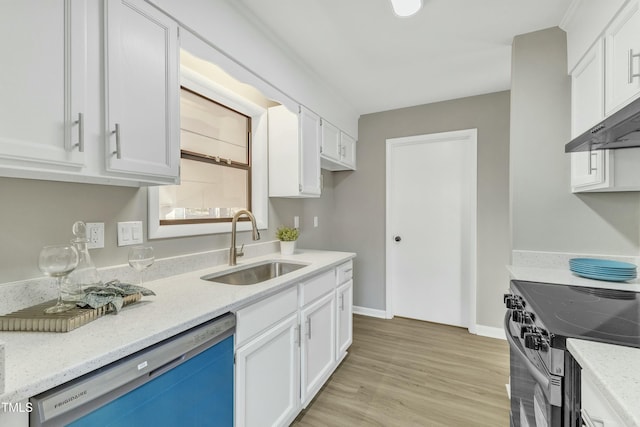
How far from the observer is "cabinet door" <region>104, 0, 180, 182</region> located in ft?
3.50

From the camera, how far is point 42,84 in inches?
34.7

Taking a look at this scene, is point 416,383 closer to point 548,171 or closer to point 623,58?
point 548,171

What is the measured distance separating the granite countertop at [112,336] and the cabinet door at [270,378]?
0.25m

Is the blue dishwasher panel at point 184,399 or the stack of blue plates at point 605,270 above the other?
the stack of blue plates at point 605,270

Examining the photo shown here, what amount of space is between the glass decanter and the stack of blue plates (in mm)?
2435

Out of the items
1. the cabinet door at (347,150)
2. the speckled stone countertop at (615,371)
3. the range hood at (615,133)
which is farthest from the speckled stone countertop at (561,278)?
the cabinet door at (347,150)

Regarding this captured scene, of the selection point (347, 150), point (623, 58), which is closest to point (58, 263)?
point (623, 58)

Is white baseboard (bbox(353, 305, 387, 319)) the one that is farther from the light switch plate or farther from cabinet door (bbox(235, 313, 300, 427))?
the light switch plate

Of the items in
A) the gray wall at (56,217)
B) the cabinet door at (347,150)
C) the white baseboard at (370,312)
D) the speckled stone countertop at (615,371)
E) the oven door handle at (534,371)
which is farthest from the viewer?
the white baseboard at (370,312)

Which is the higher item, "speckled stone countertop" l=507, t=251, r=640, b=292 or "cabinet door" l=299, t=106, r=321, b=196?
"cabinet door" l=299, t=106, r=321, b=196

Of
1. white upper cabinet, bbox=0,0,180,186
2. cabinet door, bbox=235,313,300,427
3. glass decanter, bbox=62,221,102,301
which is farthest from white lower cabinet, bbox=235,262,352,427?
white upper cabinet, bbox=0,0,180,186

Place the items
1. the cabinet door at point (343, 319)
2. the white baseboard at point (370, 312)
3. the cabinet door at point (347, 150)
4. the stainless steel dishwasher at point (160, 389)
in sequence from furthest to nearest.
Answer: the white baseboard at point (370, 312) < the cabinet door at point (347, 150) < the cabinet door at point (343, 319) < the stainless steel dishwasher at point (160, 389)

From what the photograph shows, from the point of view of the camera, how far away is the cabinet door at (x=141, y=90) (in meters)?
1.07

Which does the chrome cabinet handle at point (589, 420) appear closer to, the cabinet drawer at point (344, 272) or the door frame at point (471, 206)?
the cabinet drawer at point (344, 272)
